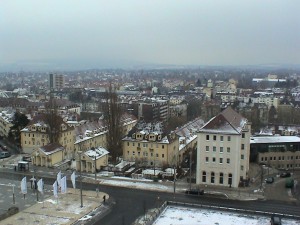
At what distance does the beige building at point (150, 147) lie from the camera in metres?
58.3

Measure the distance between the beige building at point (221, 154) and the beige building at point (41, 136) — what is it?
24658mm

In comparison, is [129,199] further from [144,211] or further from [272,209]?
[272,209]

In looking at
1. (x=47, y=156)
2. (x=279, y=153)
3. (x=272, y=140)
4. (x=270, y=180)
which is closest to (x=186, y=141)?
(x=272, y=140)

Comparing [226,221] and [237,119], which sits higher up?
[237,119]

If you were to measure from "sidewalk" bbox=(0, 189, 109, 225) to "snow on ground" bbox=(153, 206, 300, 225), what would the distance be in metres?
7.28

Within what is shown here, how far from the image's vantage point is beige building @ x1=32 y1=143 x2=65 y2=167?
56938 millimetres

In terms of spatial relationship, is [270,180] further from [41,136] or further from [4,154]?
[4,154]

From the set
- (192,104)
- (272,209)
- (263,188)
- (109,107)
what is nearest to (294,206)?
(272,209)

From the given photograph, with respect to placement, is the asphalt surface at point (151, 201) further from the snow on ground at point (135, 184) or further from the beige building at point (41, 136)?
the beige building at point (41, 136)

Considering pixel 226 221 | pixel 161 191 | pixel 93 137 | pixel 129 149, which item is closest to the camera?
pixel 226 221

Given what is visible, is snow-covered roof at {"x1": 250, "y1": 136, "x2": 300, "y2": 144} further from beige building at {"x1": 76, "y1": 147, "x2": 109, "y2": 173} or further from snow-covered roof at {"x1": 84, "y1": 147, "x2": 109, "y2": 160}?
beige building at {"x1": 76, "y1": 147, "x2": 109, "y2": 173}

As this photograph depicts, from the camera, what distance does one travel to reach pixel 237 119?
2090 inches

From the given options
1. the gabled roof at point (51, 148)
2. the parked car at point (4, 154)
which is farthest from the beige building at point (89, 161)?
the parked car at point (4, 154)

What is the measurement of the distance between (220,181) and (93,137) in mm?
27872
